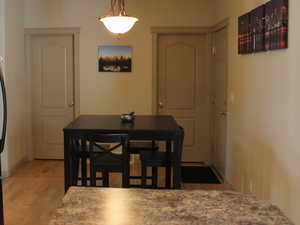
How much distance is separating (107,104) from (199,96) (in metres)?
1.46

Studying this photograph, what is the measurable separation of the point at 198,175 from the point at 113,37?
246 cm

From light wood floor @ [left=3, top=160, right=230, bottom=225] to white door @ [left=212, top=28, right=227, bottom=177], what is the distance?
24.7 inches

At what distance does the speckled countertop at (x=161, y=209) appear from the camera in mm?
1555

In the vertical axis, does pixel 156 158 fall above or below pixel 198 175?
above

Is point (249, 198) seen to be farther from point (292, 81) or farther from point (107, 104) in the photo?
point (107, 104)

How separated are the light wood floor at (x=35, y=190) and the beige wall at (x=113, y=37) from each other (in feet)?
3.53

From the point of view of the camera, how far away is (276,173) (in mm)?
2977

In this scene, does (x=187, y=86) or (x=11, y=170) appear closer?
(x=11, y=170)

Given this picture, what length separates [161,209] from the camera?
1669 millimetres

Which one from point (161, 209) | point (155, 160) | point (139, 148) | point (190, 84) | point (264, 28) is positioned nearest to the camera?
point (161, 209)

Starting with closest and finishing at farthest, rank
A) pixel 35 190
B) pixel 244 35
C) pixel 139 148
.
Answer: pixel 244 35, pixel 139 148, pixel 35 190

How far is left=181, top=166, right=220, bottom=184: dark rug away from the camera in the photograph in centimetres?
506

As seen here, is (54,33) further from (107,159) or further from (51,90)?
(107,159)

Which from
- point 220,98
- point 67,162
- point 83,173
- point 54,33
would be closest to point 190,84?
point 220,98
